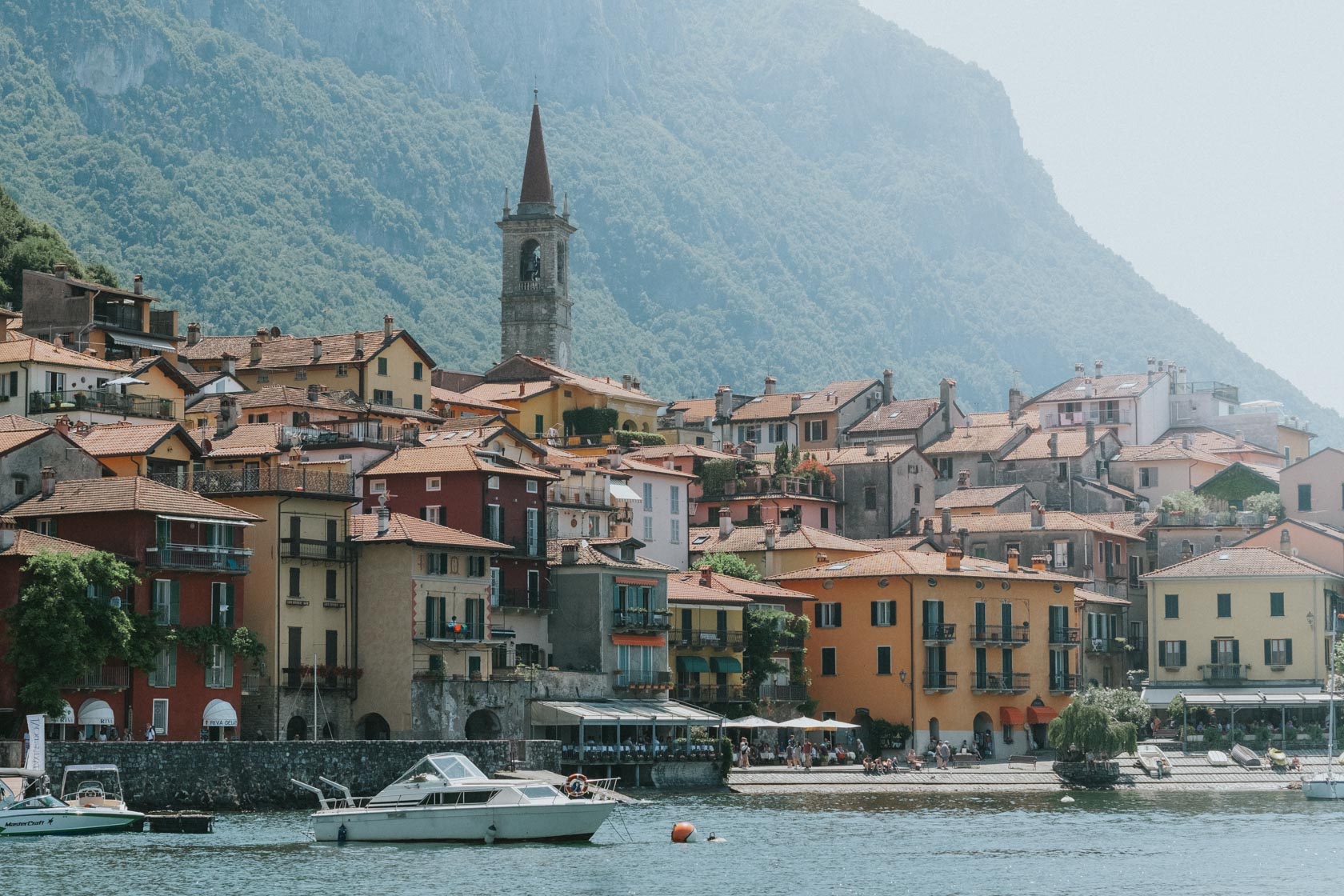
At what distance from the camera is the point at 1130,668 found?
11675 centimetres

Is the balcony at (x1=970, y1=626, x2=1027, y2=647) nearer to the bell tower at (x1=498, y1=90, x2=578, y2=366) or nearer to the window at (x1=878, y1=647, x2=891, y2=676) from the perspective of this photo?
the window at (x1=878, y1=647, x2=891, y2=676)

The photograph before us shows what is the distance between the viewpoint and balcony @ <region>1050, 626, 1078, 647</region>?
105 metres

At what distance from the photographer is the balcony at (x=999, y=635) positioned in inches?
3989

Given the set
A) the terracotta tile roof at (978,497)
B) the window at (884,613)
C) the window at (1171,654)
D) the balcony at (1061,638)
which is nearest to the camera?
the window at (884,613)

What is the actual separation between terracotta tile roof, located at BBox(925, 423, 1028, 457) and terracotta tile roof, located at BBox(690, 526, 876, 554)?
24094 mm

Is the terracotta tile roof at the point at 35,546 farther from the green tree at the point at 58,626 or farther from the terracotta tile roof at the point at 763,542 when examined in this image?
the terracotta tile roof at the point at 763,542

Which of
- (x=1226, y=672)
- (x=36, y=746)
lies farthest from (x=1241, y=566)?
(x=36, y=746)

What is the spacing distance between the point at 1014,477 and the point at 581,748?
2282 inches

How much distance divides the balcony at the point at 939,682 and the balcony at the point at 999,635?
89.7 inches

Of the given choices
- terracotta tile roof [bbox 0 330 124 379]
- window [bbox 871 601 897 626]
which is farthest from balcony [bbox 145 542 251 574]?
window [bbox 871 601 897 626]

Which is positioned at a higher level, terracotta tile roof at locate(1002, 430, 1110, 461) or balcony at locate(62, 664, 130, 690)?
terracotta tile roof at locate(1002, 430, 1110, 461)

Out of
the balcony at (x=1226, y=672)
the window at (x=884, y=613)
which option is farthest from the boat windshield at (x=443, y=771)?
the balcony at (x=1226, y=672)

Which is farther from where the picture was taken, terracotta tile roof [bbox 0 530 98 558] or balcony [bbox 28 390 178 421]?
balcony [bbox 28 390 178 421]

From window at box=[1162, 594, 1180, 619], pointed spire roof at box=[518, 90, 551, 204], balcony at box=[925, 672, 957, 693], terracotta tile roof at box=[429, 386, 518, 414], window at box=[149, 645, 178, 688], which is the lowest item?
balcony at box=[925, 672, 957, 693]
